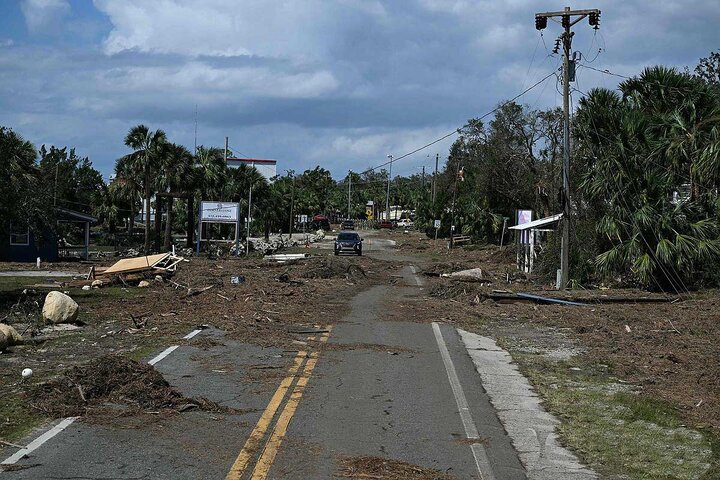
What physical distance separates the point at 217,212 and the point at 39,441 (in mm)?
51893

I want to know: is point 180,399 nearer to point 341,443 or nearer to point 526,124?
point 341,443

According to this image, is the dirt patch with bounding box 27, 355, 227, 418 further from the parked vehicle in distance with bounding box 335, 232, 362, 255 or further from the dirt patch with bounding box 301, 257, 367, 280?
the parked vehicle in distance with bounding box 335, 232, 362, 255

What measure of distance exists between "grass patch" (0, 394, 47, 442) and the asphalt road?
45 cm

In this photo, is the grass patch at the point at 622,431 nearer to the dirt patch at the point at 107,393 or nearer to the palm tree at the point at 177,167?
the dirt patch at the point at 107,393

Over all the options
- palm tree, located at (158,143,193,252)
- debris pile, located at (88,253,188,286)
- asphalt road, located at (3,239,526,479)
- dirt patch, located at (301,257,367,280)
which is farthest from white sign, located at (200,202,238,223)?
asphalt road, located at (3,239,526,479)

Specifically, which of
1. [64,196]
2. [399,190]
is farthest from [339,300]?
[399,190]

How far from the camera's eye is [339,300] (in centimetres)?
2691

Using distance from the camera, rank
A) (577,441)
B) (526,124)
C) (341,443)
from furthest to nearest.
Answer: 1. (526,124)
2. (577,441)
3. (341,443)

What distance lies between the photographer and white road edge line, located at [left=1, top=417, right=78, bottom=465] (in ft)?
24.7

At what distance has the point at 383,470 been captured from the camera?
24.4 feet

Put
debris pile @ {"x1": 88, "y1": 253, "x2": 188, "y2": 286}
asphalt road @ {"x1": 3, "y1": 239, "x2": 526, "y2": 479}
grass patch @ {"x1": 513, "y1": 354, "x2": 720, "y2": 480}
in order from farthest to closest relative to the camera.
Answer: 1. debris pile @ {"x1": 88, "y1": 253, "x2": 188, "y2": 286}
2. grass patch @ {"x1": 513, "y1": 354, "x2": 720, "y2": 480}
3. asphalt road @ {"x1": 3, "y1": 239, "x2": 526, "y2": 479}

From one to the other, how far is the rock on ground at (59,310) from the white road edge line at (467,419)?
8.22m

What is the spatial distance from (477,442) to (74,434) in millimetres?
4092

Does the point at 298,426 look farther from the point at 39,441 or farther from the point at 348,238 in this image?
the point at 348,238
